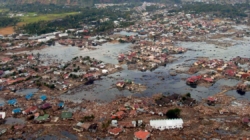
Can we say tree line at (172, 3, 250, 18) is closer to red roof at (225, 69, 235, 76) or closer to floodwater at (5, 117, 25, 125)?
red roof at (225, 69, 235, 76)

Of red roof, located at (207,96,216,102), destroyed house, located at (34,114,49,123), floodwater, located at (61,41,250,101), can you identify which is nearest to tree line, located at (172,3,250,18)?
floodwater, located at (61,41,250,101)

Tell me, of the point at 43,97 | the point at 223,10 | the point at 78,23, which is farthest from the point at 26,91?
the point at 223,10

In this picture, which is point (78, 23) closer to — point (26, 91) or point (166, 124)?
point (26, 91)

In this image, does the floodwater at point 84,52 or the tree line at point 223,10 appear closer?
the floodwater at point 84,52

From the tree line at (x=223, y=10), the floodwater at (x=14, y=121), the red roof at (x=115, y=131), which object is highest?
the tree line at (x=223, y=10)

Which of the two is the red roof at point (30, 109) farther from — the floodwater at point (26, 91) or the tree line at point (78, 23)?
the tree line at point (78, 23)

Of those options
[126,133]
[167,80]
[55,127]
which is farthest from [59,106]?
[167,80]

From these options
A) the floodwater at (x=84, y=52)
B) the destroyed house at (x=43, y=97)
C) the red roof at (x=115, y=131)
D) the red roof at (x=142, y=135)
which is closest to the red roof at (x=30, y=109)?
the destroyed house at (x=43, y=97)
